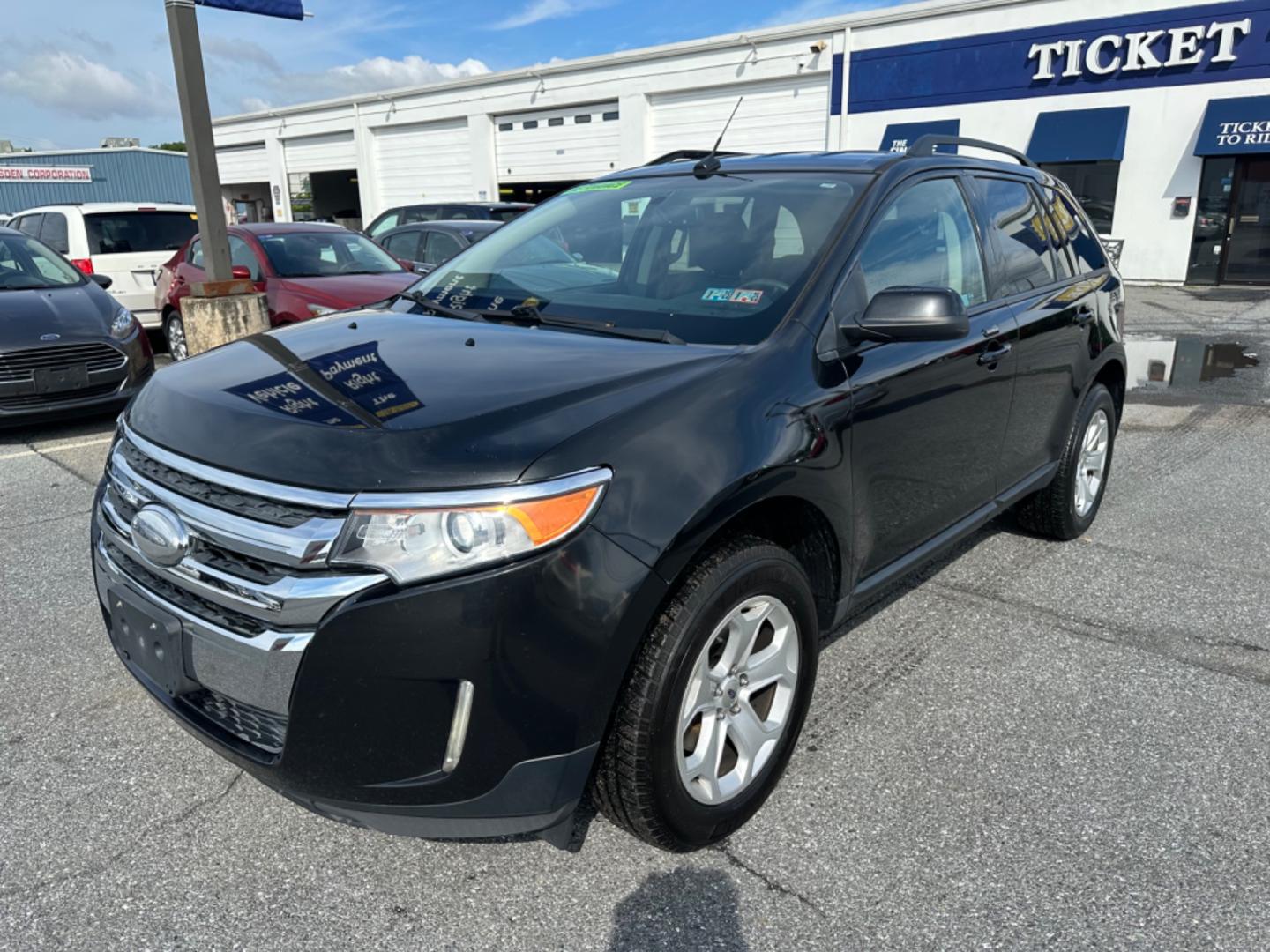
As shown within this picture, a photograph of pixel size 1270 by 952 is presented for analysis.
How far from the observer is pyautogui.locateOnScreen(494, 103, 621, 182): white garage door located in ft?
87.6

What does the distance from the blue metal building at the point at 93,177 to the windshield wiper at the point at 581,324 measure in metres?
46.1

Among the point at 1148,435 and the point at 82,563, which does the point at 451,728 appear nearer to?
the point at 82,563

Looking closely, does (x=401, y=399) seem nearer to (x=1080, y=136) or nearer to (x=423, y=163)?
(x=1080, y=136)

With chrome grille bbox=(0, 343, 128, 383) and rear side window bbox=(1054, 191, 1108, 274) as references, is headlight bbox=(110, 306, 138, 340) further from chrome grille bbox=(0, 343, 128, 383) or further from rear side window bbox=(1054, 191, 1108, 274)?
rear side window bbox=(1054, 191, 1108, 274)

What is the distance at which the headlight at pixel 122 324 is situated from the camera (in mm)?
7093

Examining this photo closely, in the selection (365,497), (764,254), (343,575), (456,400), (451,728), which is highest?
(764,254)

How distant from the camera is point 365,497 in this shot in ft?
6.27

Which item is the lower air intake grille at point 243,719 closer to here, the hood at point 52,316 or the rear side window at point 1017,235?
the rear side window at point 1017,235

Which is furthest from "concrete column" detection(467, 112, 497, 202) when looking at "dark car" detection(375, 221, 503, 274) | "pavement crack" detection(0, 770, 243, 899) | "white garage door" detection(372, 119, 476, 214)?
"pavement crack" detection(0, 770, 243, 899)

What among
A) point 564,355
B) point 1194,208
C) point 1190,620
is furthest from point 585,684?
point 1194,208

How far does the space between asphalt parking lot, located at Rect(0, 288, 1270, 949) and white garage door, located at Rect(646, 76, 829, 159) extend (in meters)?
20.7

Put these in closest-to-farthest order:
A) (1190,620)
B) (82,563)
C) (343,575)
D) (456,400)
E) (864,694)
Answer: (343,575)
(456,400)
(864,694)
(1190,620)
(82,563)

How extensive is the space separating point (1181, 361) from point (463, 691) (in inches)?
424

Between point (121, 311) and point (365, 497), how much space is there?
6.74 m
